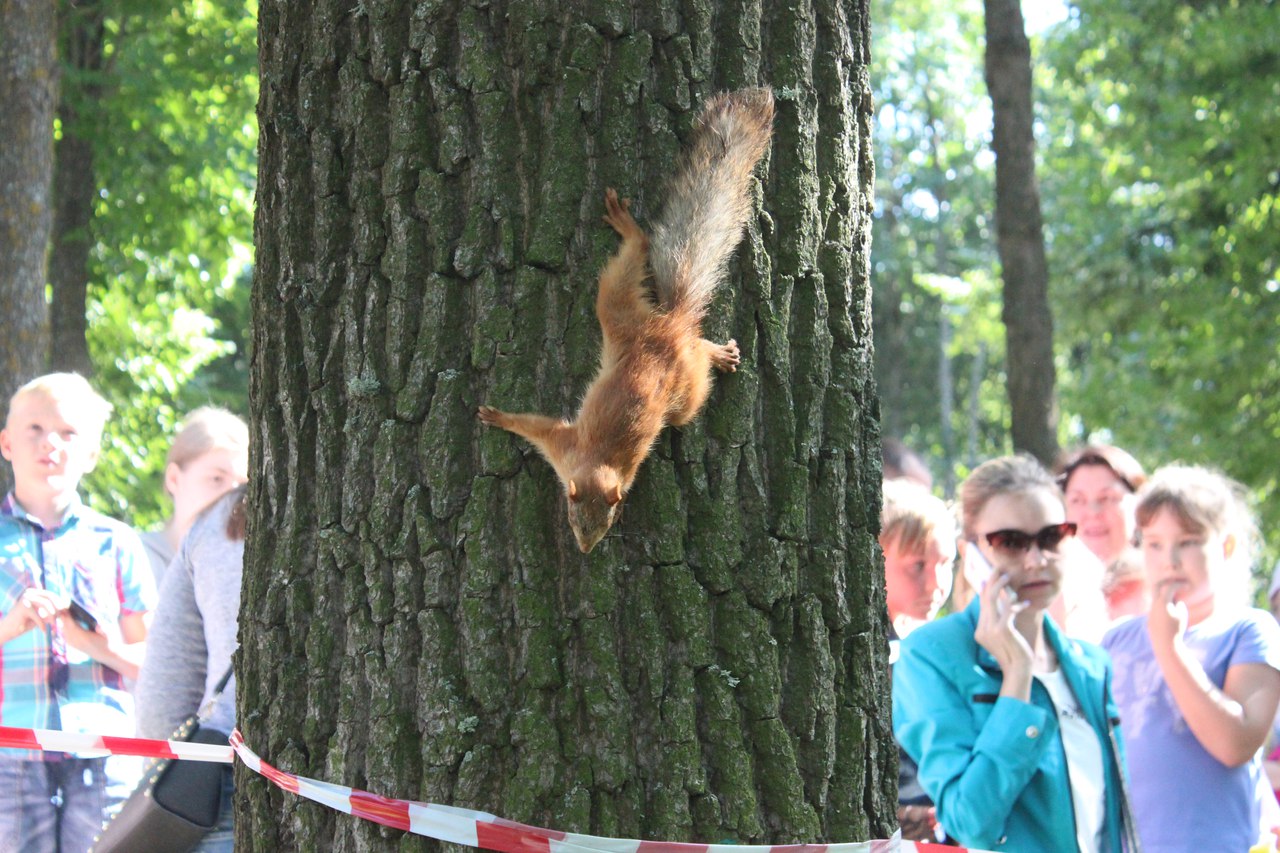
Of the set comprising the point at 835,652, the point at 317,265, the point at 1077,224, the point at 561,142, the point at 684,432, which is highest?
the point at 1077,224

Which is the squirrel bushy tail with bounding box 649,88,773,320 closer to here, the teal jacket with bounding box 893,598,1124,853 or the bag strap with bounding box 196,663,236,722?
the teal jacket with bounding box 893,598,1124,853

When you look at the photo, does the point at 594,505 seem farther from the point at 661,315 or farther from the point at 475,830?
the point at 475,830

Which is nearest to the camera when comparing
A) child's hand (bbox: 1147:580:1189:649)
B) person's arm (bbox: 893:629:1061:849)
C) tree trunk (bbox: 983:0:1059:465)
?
person's arm (bbox: 893:629:1061:849)

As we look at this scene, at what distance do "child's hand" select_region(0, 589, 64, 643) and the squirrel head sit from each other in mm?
2874

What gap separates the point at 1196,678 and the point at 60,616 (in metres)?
3.68

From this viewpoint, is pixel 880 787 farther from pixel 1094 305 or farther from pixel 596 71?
pixel 1094 305

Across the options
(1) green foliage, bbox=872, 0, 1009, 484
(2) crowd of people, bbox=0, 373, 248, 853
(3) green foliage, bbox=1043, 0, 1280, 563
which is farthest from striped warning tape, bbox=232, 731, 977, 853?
(1) green foliage, bbox=872, 0, 1009, 484

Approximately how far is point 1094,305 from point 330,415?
13.9 meters

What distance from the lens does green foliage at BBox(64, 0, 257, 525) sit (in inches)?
431

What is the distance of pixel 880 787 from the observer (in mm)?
2084

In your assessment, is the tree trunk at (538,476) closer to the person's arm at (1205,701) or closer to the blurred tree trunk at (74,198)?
the person's arm at (1205,701)

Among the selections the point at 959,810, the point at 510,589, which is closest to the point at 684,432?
the point at 510,589

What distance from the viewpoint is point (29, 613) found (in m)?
4.08

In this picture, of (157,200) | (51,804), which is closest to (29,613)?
(51,804)
